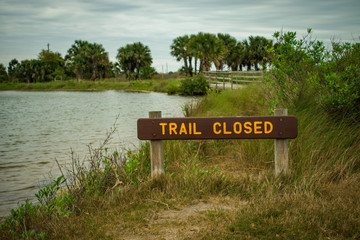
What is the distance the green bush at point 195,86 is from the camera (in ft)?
103

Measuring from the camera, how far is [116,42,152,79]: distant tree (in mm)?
68500

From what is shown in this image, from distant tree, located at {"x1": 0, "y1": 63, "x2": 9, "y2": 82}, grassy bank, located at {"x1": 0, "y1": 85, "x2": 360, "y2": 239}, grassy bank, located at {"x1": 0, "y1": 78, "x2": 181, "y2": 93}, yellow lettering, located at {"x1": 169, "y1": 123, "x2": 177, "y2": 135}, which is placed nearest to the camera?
grassy bank, located at {"x1": 0, "y1": 85, "x2": 360, "y2": 239}

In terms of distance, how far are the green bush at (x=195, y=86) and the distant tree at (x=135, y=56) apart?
A: 3599 cm

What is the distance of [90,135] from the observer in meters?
12.0

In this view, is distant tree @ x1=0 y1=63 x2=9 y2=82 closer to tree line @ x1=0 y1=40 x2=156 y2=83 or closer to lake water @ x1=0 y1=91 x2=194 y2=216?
tree line @ x1=0 y1=40 x2=156 y2=83

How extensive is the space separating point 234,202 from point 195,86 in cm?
2930

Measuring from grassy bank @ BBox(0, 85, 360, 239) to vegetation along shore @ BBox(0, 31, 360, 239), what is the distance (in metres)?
0.01

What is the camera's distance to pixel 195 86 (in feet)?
106

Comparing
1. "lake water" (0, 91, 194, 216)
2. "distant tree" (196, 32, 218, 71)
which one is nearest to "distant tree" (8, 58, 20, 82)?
"distant tree" (196, 32, 218, 71)

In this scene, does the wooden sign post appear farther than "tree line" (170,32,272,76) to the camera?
No

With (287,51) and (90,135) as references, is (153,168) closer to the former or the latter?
(287,51)

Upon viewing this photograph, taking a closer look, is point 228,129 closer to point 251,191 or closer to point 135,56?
point 251,191

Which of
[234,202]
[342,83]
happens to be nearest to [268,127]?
[234,202]

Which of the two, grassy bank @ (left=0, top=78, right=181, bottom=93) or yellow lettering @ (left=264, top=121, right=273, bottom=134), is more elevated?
grassy bank @ (left=0, top=78, right=181, bottom=93)
